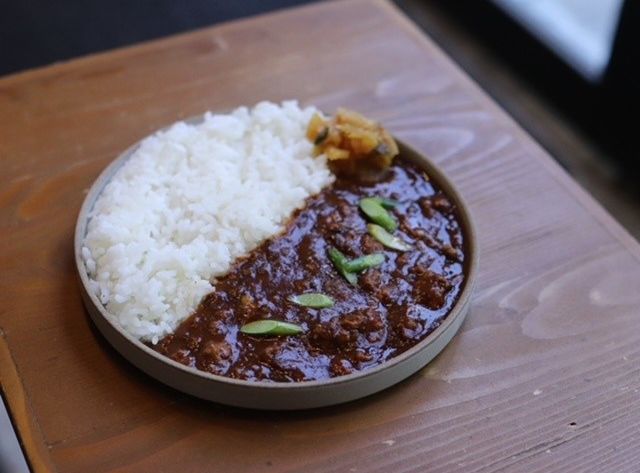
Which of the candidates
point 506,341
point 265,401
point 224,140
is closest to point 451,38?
point 224,140

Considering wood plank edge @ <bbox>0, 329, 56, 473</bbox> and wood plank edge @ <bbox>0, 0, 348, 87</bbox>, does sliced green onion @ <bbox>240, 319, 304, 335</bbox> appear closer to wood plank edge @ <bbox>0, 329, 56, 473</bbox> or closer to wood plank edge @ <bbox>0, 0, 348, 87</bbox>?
wood plank edge @ <bbox>0, 329, 56, 473</bbox>

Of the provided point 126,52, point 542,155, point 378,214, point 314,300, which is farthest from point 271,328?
point 126,52

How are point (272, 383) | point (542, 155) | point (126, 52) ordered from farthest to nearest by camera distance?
point (126, 52)
point (542, 155)
point (272, 383)

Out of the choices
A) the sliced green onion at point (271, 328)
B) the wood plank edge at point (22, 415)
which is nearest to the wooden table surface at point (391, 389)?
the wood plank edge at point (22, 415)

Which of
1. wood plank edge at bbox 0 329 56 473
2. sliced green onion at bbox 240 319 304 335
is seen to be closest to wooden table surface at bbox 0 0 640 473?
wood plank edge at bbox 0 329 56 473

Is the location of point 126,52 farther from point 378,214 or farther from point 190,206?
point 378,214
